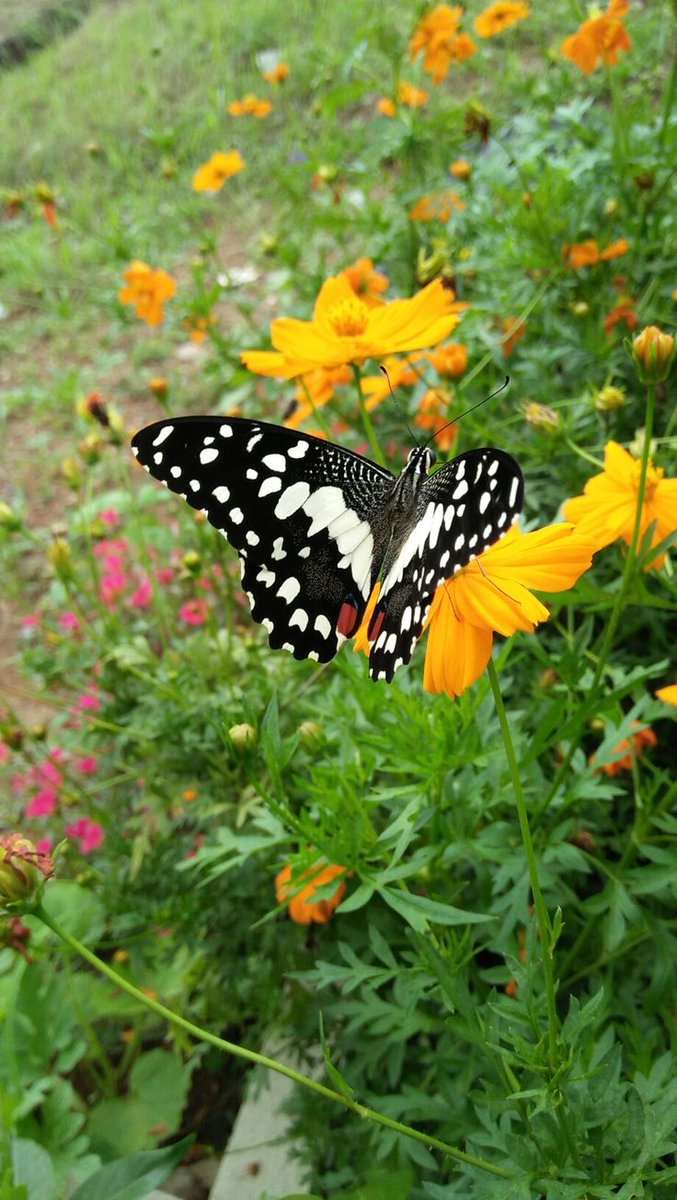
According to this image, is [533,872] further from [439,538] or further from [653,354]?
[653,354]

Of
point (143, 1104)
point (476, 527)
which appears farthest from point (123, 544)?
point (476, 527)

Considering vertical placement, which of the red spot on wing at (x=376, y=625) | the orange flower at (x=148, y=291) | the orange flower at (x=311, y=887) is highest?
the orange flower at (x=148, y=291)

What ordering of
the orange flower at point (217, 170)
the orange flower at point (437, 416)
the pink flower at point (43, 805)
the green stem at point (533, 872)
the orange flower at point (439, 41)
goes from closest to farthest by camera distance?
1. the green stem at point (533, 872)
2. the orange flower at point (437, 416)
3. the pink flower at point (43, 805)
4. the orange flower at point (439, 41)
5. the orange flower at point (217, 170)

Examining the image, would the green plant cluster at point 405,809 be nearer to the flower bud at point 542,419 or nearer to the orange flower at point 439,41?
the flower bud at point 542,419

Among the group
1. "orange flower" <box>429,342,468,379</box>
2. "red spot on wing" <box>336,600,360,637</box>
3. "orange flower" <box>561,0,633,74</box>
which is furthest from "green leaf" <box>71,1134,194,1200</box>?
"orange flower" <box>561,0,633,74</box>

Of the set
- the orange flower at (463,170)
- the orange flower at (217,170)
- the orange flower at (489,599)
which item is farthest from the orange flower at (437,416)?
the orange flower at (217,170)

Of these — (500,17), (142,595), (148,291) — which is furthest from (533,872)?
(500,17)
